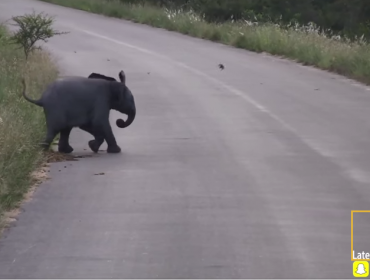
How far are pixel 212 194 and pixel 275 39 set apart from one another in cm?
1733

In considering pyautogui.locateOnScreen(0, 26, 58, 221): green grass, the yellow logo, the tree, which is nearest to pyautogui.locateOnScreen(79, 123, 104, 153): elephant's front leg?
pyautogui.locateOnScreen(0, 26, 58, 221): green grass

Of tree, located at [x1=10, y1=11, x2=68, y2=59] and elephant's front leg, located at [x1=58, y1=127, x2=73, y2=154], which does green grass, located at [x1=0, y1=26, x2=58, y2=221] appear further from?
tree, located at [x1=10, y1=11, x2=68, y2=59]

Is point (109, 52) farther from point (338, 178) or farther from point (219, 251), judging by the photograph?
point (219, 251)

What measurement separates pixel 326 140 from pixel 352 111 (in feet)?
10.1

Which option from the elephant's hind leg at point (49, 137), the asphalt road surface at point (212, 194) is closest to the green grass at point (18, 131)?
the elephant's hind leg at point (49, 137)

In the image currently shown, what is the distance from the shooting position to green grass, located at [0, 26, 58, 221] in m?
9.53

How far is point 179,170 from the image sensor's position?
424 inches

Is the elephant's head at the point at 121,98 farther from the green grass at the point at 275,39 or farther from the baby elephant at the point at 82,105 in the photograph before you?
the green grass at the point at 275,39

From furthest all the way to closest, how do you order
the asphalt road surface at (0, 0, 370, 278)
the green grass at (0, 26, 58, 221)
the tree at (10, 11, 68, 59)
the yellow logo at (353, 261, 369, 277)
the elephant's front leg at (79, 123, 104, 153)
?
the tree at (10, 11, 68, 59) < the elephant's front leg at (79, 123, 104, 153) < the green grass at (0, 26, 58, 221) < the asphalt road surface at (0, 0, 370, 278) < the yellow logo at (353, 261, 369, 277)

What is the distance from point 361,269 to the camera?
23.4ft

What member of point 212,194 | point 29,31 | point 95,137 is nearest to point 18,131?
point 95,137

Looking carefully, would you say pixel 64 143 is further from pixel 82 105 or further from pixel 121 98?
pixel 121 98

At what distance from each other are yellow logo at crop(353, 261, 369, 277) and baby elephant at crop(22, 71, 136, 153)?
4.97 metres

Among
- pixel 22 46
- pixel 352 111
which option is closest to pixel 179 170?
pixel 352 111
